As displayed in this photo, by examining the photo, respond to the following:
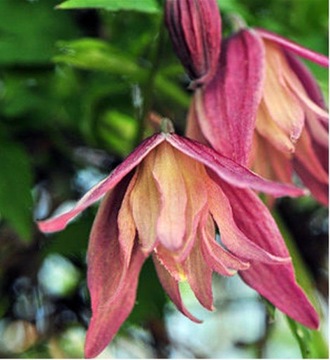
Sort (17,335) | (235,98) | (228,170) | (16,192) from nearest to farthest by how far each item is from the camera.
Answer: (228,170)
(235,98)
(16,192)
(17,335)

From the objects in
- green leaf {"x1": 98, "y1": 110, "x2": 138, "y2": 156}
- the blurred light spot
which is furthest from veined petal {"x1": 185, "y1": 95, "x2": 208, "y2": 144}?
the blurred light spot

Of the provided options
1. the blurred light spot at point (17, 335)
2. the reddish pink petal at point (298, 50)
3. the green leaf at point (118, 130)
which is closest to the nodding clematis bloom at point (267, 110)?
the reddish pink petal at point (298, 50)

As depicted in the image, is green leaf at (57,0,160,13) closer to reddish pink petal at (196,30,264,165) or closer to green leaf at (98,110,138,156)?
reddish pink petal at (196,30,264,165)

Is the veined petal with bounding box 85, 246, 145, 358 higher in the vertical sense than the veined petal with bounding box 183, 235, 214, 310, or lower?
lower

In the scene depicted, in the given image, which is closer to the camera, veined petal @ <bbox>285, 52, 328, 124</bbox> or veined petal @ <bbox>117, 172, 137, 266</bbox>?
veined petal @ <bbox>117, 172, 137, 266</bbox>

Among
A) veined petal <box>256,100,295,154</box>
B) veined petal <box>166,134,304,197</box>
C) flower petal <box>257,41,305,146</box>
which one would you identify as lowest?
veined petal <box>256,100,295,154</box>

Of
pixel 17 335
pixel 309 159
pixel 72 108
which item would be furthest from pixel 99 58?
pixel 17 335

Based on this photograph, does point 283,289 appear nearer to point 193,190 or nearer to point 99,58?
point 193,190

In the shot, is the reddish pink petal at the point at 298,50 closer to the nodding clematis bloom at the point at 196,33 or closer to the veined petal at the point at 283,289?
the nodding clematis bloom at the point at 196,33

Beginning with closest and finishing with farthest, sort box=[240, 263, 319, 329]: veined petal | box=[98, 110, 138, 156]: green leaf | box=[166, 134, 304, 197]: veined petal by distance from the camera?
box=[166, 134, 304, 197]: veined petal
box=[240, 263, 319, 329]: veined petal
box=[98, 110, 138, 156]: green leaf
